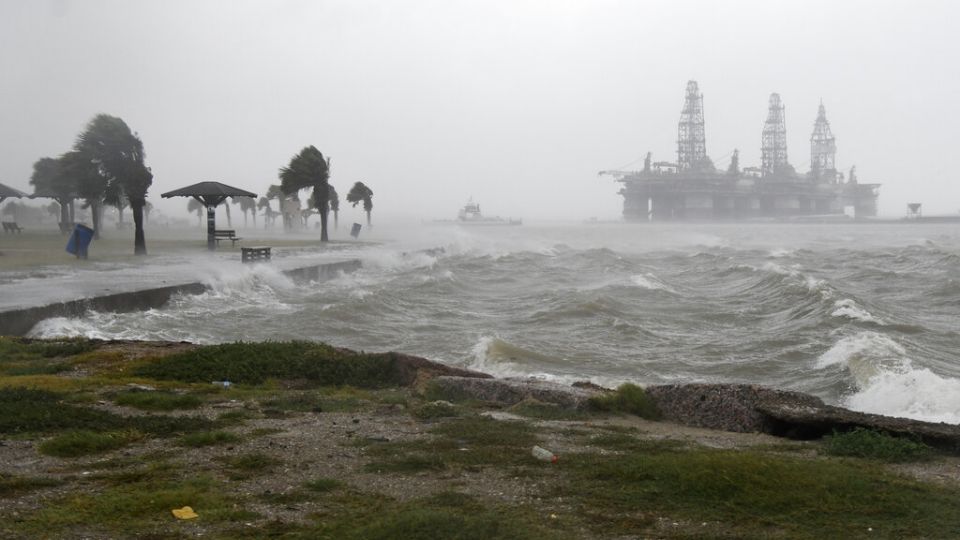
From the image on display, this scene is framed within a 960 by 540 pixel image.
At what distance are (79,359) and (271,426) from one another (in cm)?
464

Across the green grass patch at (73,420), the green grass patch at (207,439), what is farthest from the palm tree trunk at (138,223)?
the green grass patch at (207,439)

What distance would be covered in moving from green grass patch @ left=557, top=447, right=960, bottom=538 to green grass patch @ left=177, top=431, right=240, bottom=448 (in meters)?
2.70

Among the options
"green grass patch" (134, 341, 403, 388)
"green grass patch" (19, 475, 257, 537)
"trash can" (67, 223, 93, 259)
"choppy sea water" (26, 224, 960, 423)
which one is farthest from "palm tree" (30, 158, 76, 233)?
"green grass patch" (19, 475, 257, 537)

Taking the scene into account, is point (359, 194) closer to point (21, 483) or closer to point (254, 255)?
point (254, 255)

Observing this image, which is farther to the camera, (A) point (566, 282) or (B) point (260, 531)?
(A) point (566, 282)

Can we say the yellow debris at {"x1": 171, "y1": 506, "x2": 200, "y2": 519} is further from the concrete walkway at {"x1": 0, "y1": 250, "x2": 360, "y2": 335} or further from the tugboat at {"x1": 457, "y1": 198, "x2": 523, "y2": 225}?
the tugboat at {"x1": 457, "y1": 198, "x2": 523, "y2": 225}

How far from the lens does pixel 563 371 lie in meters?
13.7

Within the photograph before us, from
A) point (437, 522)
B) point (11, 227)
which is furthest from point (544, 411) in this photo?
point (11, 227)

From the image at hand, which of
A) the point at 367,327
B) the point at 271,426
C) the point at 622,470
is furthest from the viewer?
the point at 367,327

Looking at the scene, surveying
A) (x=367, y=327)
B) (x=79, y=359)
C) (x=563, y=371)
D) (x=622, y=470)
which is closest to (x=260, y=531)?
(x=622, y=470)

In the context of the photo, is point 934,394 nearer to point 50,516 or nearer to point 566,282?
point 50,516

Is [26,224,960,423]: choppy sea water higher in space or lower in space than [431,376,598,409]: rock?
lower

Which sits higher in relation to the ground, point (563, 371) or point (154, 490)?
point (154, 490)

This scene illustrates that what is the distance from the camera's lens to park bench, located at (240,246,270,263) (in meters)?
28.3
